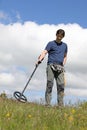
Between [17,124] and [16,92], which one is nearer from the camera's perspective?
[17,124]

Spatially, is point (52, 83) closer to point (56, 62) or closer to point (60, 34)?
point (56, 62)

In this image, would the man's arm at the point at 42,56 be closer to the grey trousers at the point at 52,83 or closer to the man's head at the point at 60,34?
the grey trousers at the point at 52,83

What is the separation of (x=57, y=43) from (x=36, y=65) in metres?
0.90

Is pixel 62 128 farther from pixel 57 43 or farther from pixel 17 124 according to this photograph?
pixel 57 43

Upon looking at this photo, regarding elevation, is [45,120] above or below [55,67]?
below

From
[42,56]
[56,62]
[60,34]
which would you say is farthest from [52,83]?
[60,34]

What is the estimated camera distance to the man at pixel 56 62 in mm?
13406

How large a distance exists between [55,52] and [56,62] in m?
0.30

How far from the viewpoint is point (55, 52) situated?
535 inches

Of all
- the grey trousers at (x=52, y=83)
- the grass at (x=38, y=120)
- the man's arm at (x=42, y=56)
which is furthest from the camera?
the man's arm at (x=42, y=56)

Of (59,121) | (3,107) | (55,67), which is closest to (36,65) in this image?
(55,67)

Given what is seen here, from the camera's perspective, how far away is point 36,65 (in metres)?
13.8

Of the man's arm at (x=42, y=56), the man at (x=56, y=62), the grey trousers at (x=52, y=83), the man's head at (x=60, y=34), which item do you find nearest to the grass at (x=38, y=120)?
the grey trousers at (x=52, y=83)

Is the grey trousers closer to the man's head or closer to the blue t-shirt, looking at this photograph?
the blue t-shirt
